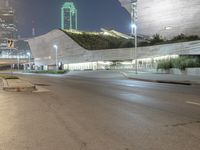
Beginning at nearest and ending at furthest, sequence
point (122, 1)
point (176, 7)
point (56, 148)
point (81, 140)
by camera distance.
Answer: point (56, 148) → point (81, 140) → point (176, 7) → point (122, 1)

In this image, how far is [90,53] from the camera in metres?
85.1

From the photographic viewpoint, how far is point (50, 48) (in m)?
107

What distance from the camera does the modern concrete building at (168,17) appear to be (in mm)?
67062

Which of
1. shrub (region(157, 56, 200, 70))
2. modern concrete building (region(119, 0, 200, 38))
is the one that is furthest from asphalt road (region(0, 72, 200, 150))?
modern concrete building (region(119, 0, 200, 38))

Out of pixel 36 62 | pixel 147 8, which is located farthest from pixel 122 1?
pixel 36 62

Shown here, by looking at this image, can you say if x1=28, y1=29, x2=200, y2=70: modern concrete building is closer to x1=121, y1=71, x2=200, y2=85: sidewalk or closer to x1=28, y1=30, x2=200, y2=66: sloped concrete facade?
x1=28, y1=30, x2=200, y2=66: sloped concrete facade

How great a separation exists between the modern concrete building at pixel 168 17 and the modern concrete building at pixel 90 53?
35.5 feet

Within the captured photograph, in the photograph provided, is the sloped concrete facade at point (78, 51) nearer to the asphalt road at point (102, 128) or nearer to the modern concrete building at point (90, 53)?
the modern concrete building at point (90, 53)

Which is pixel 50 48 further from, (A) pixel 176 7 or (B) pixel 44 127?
(B) pixel 44 127

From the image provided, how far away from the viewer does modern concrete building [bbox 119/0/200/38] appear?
67062 millimetres

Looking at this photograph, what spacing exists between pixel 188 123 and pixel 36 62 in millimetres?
117992

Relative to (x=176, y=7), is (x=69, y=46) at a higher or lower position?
lower

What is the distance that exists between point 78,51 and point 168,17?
91.5ft

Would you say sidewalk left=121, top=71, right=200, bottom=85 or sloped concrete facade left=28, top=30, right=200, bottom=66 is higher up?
sloped concrete facade left=28, top=30, right=200, bottom=66
